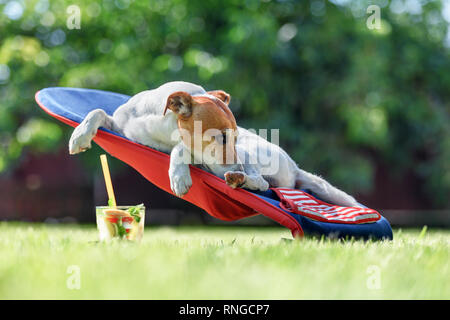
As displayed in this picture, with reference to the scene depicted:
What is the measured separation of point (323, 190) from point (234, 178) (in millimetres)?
820

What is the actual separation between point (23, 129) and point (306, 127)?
483 centimetres

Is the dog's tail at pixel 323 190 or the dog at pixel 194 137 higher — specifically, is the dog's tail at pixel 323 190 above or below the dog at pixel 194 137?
below

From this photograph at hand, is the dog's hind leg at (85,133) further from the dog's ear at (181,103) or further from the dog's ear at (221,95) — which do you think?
the dog's ear at (221,95)

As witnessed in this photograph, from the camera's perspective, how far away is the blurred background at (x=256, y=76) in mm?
7867

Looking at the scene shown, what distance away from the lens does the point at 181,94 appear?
2.46 meters

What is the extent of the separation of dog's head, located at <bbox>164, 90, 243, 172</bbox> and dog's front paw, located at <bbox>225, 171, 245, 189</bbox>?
0.09 m

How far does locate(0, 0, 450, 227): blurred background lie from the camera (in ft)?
25.8

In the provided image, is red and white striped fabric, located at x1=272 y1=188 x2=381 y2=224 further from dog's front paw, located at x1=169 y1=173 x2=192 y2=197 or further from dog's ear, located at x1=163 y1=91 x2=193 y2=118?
dog's ear, located at x1=163 y1=91 x2=193 y2=118

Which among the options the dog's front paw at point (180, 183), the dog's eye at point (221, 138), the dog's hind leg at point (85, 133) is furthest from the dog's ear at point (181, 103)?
the dog's hind leg at point (85, 133)

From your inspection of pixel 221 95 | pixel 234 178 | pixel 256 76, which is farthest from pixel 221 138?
pixel 256 76

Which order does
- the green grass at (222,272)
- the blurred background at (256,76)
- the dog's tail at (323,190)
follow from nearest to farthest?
the green grass at (222,272)
the dog's tail at (323,190)
the blurred background at (256,76)

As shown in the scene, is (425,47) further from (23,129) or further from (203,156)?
(203,156)

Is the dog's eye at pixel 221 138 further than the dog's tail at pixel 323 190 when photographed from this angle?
No
